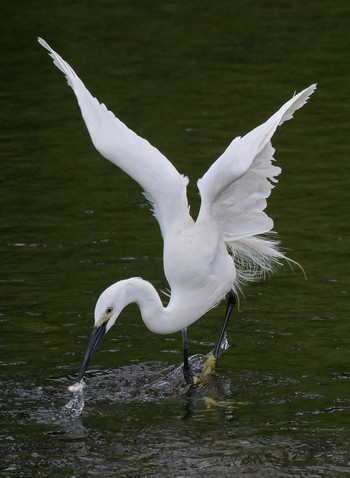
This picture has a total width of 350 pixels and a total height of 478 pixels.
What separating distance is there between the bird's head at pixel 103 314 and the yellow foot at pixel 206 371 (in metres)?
1.22

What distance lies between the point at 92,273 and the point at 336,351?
2856 mm

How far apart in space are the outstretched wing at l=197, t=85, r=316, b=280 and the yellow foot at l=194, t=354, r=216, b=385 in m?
0.91

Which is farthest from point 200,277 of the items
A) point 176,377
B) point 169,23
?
point 169,23

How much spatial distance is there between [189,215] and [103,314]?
1.40m

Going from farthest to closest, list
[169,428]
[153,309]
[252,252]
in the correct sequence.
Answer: [252,252] → [153,309] → [169,428]

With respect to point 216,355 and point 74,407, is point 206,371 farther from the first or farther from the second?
point 74,407

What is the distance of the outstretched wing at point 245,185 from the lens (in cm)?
815

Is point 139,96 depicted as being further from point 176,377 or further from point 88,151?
point 176,377

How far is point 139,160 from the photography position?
353 inches

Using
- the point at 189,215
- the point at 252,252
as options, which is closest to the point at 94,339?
the point at 189,215

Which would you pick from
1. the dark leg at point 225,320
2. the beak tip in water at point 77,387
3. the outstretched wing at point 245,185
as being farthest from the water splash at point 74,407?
the outstretched wing at point 245,185

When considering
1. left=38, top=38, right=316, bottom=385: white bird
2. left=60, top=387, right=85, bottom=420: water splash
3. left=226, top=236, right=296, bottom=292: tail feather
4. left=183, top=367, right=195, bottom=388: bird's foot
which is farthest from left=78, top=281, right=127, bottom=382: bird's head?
left=226, top=236, right=296, bottom=292: tail feather

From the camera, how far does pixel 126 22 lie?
842 inches

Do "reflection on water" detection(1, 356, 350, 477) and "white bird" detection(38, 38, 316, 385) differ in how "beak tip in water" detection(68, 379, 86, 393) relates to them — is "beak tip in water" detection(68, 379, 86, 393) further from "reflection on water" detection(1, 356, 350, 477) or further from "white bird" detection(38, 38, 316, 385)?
"white bird" detection(38, 38, 316, 385)
